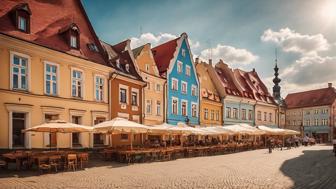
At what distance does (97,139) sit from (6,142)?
794 centimetres

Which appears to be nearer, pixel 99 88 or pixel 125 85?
pixel 99 88

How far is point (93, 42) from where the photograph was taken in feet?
83.0

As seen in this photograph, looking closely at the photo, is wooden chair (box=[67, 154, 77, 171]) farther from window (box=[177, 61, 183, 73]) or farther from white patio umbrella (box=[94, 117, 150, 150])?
window (box=[177, 61, 183, 73])

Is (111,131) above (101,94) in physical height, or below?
below

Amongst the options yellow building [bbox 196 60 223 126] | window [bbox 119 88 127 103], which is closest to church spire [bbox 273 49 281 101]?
yellow building [bbox 196 60 223 126]

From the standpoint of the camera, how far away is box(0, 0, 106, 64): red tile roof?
60.4 ft

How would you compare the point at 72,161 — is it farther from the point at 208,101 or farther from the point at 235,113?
the point at 235,113

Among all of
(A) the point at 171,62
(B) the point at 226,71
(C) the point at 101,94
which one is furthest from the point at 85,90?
(B) the point at 226,71

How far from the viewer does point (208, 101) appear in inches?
1593

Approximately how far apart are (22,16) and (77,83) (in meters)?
5.74

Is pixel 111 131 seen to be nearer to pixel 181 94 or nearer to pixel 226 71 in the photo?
pixel 181 94

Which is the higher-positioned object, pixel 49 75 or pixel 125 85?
pixel 49 75

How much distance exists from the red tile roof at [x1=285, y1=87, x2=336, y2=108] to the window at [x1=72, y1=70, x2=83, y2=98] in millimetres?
59083

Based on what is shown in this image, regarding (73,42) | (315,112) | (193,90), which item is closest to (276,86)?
(315,112)
